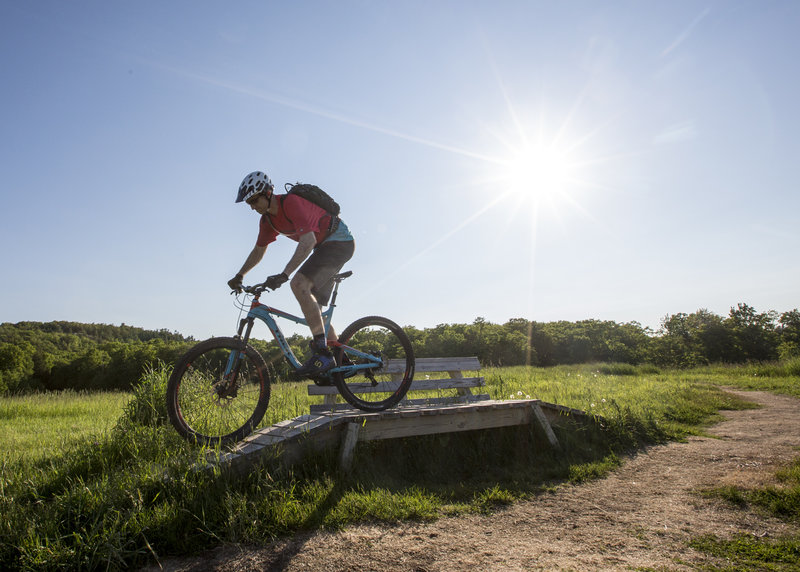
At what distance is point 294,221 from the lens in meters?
4.58

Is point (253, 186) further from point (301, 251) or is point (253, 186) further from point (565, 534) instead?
point (565, 534)

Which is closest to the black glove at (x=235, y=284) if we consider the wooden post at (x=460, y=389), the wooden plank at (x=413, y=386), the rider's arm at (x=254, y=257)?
the rider's arm at (x=254, y=257)

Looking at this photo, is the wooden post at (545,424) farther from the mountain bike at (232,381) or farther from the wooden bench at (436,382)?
the mountain bike at (232,381)

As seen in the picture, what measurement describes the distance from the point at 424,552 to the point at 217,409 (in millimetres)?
2429

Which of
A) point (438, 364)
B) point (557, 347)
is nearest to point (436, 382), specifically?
point (438, 364)

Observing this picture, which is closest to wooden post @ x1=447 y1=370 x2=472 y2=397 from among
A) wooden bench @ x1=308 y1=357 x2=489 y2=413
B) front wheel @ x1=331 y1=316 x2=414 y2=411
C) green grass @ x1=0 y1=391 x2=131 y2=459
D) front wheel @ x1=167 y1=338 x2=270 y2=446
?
wooden bench @ x1=308 y1=357 x2=489 y2=413

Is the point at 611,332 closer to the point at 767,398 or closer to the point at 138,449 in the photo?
the point at 767,398

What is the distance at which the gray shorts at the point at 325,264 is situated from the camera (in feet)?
15.6

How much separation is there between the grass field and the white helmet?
2.49 metres

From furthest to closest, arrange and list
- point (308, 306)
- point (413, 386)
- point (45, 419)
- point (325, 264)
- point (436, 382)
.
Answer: point (45, 419)
point (436, 382)
point (413, 386)
point (325, 264)
point (308, 306)

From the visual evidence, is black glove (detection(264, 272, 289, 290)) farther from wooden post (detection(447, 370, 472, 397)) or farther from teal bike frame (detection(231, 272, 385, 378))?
wooden post (detection(447, 370, 472, 397))

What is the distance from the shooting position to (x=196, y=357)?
4.05 meters

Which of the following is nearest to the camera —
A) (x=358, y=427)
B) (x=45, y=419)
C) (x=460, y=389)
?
(x=358, y=427)

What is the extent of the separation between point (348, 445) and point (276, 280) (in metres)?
1.74
